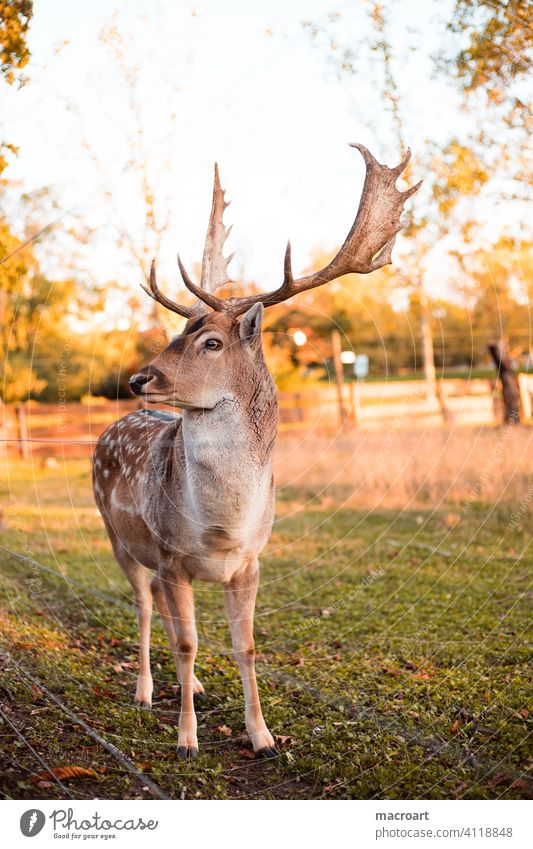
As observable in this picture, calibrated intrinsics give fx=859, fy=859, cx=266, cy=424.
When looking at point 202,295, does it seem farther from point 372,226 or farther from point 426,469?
point 426,469

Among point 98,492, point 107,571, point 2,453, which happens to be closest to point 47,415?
point 2,453

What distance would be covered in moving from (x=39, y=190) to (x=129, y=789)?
6.33 m

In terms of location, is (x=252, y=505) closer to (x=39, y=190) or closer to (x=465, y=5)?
(x=465, y=5)

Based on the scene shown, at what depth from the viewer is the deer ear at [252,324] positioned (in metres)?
4.44

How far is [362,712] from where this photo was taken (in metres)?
5.11

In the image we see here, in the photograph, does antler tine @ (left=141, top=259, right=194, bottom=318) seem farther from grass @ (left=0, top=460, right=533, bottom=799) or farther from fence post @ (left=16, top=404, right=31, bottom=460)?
fence post @ (left=16, top=404, right=31, bottom=460)

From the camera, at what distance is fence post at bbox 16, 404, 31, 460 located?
64.5 ft

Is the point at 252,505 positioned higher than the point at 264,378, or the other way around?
the point at 264,378

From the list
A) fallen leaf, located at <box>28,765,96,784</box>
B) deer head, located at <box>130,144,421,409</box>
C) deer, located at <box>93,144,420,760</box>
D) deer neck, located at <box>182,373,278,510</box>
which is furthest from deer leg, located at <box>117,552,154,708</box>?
deer head, located at <box>130,144,421,409</box>

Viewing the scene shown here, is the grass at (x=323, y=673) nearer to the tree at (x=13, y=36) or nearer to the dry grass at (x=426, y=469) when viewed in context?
the dry grass at (x=426, y=469)

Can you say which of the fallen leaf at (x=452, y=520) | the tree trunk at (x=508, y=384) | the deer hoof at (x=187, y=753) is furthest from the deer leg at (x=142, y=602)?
the tree trunk at (x=508, y=384)

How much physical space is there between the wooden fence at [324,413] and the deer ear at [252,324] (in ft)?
45.7
